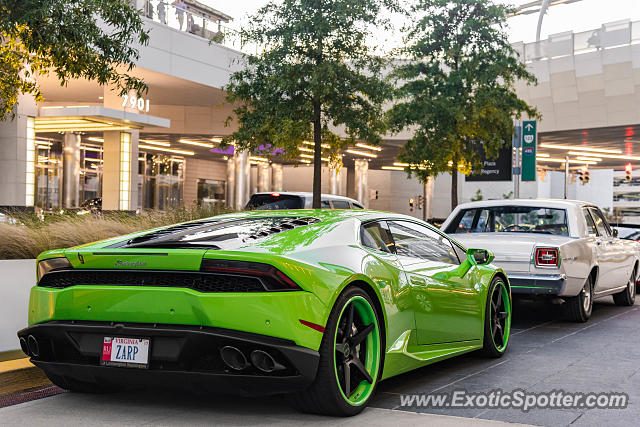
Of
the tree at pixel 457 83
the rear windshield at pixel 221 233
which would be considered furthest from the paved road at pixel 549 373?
the tree at pixel 457 83

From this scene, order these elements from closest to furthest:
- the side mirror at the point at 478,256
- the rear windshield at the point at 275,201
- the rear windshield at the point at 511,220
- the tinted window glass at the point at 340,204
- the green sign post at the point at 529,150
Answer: the side mirror at the point at 478,256
the rear windshield at the point at 511,220
the rear windshield at the point at 275,201
the tinted window glass at the point at 340,204
the green sign post at the point at 529,150

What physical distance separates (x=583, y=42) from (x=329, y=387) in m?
38.0

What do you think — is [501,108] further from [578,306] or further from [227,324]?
[227,324]

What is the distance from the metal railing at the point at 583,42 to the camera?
123 ft

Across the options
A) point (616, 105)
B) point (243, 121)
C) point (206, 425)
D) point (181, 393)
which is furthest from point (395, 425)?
point (616, 105)

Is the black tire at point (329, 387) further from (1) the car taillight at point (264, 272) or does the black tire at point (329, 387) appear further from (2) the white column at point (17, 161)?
(2) the white column at point (17, 161)

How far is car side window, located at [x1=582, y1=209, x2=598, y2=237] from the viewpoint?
1060cm

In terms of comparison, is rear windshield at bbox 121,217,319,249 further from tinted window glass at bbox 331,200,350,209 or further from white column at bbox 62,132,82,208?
white column at bbox 62,132,82,208

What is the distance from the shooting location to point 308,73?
18.3 m

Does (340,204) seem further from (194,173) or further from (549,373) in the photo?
(194,173)

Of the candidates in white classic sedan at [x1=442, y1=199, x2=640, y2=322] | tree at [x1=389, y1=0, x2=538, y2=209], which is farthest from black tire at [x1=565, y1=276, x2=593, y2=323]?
tree at [x1=389, y1=0, x2=538, y2=209]

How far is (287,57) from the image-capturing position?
733 inches

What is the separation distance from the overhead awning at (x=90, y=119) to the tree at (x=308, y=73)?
36.9 ft

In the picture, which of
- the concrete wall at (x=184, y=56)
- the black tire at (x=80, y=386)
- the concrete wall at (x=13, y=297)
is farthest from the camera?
the concrete wall at (x=184, y=56)
